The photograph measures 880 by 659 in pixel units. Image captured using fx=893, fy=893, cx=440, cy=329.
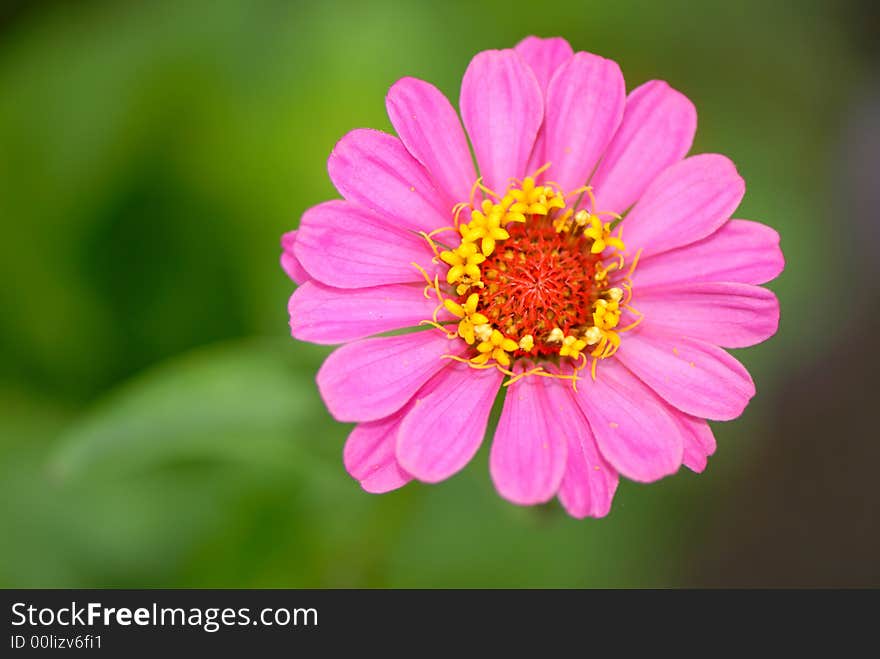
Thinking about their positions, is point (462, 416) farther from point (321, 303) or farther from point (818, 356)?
point (818, 356)

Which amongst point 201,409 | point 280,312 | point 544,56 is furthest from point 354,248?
point 280,312

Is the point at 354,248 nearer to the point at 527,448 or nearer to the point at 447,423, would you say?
the point at 447,423

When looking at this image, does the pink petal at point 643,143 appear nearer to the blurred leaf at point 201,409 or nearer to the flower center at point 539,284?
the flower center at point 539,284

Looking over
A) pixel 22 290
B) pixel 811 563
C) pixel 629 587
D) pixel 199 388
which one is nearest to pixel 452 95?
pixel 199 388

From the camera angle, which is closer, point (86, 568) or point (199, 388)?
point (199, 388)

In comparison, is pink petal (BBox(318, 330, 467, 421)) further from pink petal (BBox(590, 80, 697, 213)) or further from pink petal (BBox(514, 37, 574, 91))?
pink petal (BBox(514, 37, 574, 91))
